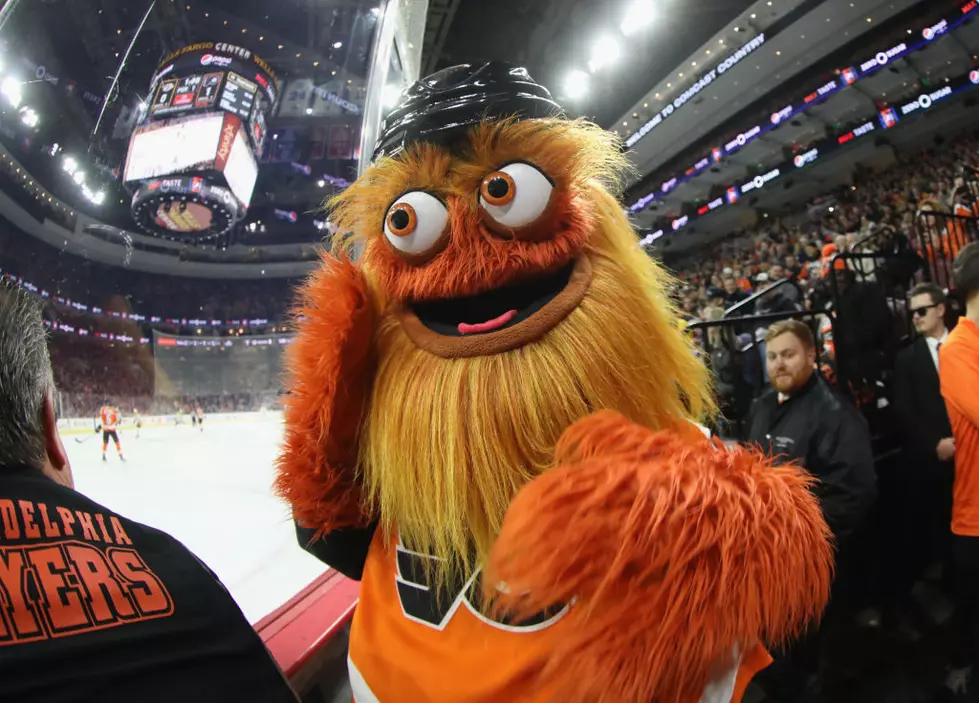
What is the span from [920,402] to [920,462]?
29cm

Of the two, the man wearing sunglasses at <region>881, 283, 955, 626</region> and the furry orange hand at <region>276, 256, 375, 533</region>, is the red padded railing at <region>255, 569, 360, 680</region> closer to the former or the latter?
the furry orange hand at <region>276, 256, 375, 533</region>

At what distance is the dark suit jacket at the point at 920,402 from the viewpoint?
7.02 ft

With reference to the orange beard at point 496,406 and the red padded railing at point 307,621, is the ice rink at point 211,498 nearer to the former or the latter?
the red padded railing at point 307,621

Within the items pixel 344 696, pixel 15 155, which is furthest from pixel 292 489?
pixel 344 696

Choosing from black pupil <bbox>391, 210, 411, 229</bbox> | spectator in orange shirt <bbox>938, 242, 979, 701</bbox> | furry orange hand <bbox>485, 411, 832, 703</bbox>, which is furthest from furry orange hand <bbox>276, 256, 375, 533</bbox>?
spectator in orange shirt <bbox>938, 242, 979, 701</bbox>

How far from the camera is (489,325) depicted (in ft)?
2.11

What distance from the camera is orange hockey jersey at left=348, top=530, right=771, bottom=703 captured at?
0.54 m

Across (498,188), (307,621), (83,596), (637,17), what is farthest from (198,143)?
(637,17)

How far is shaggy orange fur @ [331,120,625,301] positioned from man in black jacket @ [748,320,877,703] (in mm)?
1222

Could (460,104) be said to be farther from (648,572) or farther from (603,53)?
(603,53)

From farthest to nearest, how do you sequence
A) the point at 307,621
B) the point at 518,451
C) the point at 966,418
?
the point at 966,418 < the point at 307,621 < the point at 518,451

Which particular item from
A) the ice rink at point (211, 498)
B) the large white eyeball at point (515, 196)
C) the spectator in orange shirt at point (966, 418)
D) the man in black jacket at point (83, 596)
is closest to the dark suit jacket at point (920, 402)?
the spectator in orange shirt at point (966, 418)

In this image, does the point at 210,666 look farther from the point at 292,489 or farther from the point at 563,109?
the point at 563,109

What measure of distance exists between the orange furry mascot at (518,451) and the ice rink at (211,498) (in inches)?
13.2
